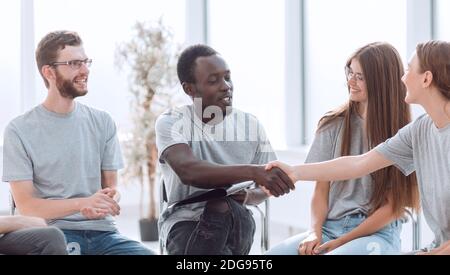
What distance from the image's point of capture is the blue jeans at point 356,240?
5.59 feet

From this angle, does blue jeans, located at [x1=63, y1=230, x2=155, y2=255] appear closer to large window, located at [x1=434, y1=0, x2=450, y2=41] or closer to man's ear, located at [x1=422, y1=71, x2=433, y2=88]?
man's ear, located at [x1=422, y1=71, x2=433, y2=88]

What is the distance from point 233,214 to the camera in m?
1.71

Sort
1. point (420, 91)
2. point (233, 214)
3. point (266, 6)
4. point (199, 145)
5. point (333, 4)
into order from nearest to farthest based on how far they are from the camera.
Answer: point (420, 91) → point (233, 214) → point (199, 145) → point (333, 4) → point (266, 6)

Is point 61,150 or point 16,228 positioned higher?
point 61,150

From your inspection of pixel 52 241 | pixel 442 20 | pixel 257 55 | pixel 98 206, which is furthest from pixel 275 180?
pixel 257 55

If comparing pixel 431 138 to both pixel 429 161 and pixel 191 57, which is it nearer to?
pixel 429 161

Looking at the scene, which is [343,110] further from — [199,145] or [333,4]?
[333,4]

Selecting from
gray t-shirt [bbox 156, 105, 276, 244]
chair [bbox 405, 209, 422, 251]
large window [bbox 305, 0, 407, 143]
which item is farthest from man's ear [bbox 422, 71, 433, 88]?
large window [bbox 305, 0, 407, 143]

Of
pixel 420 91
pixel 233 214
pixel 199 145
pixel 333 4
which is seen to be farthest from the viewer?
pixel 333 4

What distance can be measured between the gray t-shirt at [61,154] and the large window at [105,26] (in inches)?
76.2

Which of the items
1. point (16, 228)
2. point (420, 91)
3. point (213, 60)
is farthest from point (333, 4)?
point (16, 228)

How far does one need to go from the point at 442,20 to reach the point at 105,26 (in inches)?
75.5

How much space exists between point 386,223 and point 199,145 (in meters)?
0.48

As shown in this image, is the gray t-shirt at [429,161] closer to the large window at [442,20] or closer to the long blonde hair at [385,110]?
the long blonde hair at [385,110]
